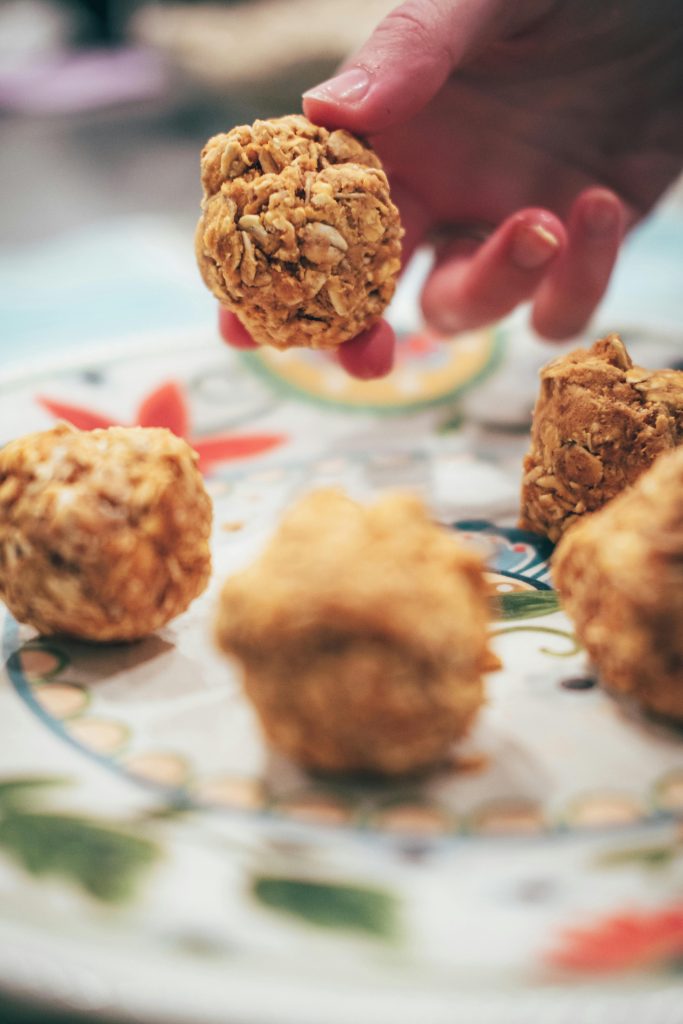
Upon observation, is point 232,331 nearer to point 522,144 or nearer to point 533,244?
point 533,244

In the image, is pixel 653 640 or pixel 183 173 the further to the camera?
pixel 183 173

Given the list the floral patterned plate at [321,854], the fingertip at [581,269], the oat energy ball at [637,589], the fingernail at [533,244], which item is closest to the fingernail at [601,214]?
the fingertip at [581,269]

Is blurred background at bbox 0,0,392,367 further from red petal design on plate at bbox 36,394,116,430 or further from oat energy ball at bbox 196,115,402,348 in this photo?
oat energy ball at bbox 196,115,402,348

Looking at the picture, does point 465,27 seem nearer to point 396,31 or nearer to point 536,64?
point 396,31

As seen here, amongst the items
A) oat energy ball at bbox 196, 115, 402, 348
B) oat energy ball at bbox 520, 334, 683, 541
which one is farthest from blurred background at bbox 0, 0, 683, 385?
oat energy ball at bbox 196, 115, 402, 348

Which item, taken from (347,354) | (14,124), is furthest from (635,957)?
(14,124)

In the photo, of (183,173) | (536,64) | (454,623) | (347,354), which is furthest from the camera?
(183,173)
